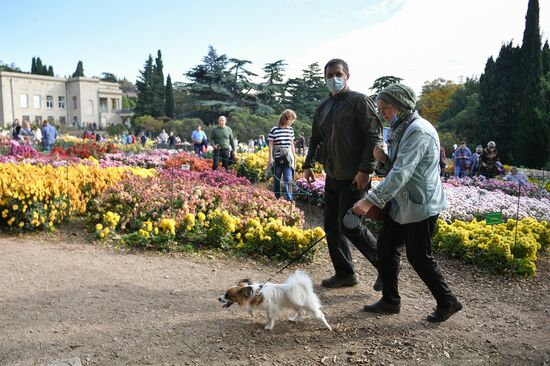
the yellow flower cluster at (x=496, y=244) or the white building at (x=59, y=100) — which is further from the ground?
the white building at (x=59, y=100)

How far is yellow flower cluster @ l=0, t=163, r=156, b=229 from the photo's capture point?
17.9 ft

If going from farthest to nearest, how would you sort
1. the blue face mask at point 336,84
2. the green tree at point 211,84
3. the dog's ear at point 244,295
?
the green tree at point 211,84
the blue face mask at point 336,84
the dog's ear at point 244,295

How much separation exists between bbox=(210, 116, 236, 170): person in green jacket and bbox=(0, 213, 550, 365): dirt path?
20.8 feet

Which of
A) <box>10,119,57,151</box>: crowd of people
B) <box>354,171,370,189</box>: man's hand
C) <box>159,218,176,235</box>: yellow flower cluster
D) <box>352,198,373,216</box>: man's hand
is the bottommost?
<box>159,218,176,235</box>: yellow flower cluster

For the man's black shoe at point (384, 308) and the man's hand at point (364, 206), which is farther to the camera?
the man's black shoe at point (384, 308)

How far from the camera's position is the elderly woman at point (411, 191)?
2988 mm

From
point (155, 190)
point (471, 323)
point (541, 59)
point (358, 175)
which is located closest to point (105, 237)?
point (155, 190)

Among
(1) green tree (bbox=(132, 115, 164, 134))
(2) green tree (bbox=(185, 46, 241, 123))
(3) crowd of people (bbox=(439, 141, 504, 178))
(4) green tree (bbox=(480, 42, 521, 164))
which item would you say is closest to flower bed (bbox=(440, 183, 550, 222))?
(3) crowd of people (bbox=(439, 141, 504, 178))

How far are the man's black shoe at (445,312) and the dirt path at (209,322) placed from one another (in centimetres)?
8

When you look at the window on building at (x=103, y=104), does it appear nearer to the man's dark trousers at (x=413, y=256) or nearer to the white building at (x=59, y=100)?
the white building at (x=59, y=100)

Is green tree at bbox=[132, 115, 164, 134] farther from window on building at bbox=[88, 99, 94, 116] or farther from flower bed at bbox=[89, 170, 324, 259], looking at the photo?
flower bed at bbox=[89, 170, 324, 259]

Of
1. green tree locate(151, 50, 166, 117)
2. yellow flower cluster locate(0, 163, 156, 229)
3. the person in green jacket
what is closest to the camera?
yellow flower cluster locate(0, 163, 156, 229)

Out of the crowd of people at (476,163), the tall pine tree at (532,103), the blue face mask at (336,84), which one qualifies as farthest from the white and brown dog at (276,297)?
the tall pine tree at (532,103)

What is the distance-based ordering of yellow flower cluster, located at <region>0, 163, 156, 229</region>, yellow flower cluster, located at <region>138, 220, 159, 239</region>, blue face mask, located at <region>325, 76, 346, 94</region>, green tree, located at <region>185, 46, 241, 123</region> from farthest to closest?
green tree, located at <region>185, 46, 241, 123</region>
yellow flower cluster, located at <region>0, 163, 156, 229</region>
yellow flower cluster, located at <region>138, 220, 159, 239</region>
blue face mask, located at <region>325, 76, 346, 94</region>
